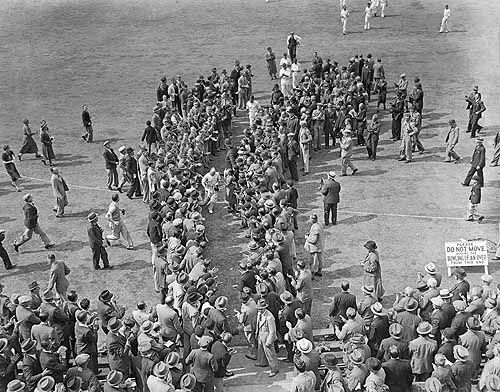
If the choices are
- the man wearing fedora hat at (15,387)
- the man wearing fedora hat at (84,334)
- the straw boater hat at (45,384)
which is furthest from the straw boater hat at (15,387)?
the man wearing fedora hat at (84,334)

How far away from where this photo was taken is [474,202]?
18.2 metres

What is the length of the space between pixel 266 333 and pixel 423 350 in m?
3.16

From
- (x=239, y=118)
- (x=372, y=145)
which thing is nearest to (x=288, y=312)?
(x=372, y=145)

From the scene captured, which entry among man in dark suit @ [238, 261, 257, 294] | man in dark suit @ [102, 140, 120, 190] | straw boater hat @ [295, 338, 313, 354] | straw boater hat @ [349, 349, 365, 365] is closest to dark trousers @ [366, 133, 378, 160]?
man in dark suit @ [102, 140, 120, 190]

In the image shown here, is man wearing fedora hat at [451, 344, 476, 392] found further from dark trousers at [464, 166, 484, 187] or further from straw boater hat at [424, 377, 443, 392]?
dark trousers at [464, 166, 484, 187]

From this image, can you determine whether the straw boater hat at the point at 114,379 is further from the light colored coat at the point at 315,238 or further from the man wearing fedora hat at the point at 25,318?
the light colored coat at the point at 315,238

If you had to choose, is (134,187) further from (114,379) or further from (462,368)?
(462,368)

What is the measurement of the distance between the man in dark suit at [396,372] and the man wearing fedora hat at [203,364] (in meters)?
3.11

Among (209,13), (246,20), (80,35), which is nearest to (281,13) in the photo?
(246,20)

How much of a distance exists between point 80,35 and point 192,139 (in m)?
23.0

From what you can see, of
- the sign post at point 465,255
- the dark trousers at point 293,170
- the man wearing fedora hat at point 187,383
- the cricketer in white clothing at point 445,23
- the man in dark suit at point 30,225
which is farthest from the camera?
the cricketer in white clothing at point 445,23

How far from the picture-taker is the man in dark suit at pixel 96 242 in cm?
1647

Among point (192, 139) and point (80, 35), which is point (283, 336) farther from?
point (80, 35)

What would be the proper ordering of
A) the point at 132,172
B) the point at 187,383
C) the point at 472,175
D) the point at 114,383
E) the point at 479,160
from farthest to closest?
the point at 132,172 → the point at 472,175 → the point at 479,160 → the point at 114,383 → the point at 187,383
